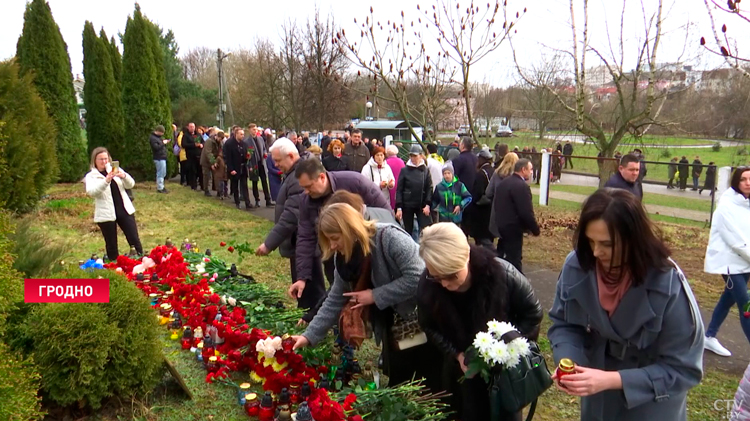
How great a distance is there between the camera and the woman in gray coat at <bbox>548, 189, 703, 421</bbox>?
6.17 ft

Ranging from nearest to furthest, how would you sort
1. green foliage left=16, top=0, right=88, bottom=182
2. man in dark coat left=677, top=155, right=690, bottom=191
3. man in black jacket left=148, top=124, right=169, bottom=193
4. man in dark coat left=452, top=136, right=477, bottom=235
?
man in dark coat left=452, top=136, right=477, bottom=235, man in dark coat left=677, top=155, right=690, bottom=191, man in black jacket left=148, top=124, right=169, bottom=193, green foliage left=16, top=0, right=88, bottom=182

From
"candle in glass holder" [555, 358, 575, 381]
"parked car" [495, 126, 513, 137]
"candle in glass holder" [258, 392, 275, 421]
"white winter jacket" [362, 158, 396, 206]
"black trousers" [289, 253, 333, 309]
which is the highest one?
"parked car" [495, 126, 513, 137]

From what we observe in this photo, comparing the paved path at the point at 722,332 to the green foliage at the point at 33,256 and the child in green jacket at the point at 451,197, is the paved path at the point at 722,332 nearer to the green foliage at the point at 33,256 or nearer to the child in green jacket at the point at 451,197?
the child in green jacket at the point at 451,197

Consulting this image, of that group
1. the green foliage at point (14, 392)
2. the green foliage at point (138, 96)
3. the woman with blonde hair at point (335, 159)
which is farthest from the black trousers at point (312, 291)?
the green foliage at point (138, 96)

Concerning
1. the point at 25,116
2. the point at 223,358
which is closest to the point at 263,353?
the point at 223,358

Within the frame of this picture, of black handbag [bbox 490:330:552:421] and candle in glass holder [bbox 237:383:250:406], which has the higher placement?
black handbag [bbox 490:330:552:421]

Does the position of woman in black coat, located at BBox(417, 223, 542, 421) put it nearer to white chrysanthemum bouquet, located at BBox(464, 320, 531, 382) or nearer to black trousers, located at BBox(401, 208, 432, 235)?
white chrysanthemum bouquet, located at BBox(464, 320, 531, 382)

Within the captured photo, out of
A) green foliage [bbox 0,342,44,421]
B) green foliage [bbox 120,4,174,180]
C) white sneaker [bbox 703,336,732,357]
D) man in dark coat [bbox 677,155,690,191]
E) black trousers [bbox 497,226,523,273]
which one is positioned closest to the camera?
green foliage [bbox 0,342,44,421]

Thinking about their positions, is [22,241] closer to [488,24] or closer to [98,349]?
[98,349]

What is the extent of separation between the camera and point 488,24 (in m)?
8.61

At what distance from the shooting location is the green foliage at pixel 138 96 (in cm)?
1548

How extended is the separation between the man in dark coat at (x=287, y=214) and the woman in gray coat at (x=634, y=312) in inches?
114

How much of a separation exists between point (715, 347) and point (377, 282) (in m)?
3.44

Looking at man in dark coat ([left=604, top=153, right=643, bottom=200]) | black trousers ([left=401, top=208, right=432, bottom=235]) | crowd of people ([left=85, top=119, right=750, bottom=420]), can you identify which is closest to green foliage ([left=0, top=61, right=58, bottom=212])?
crowd of people ([left=85, top=119, right=750, bottom=420])
